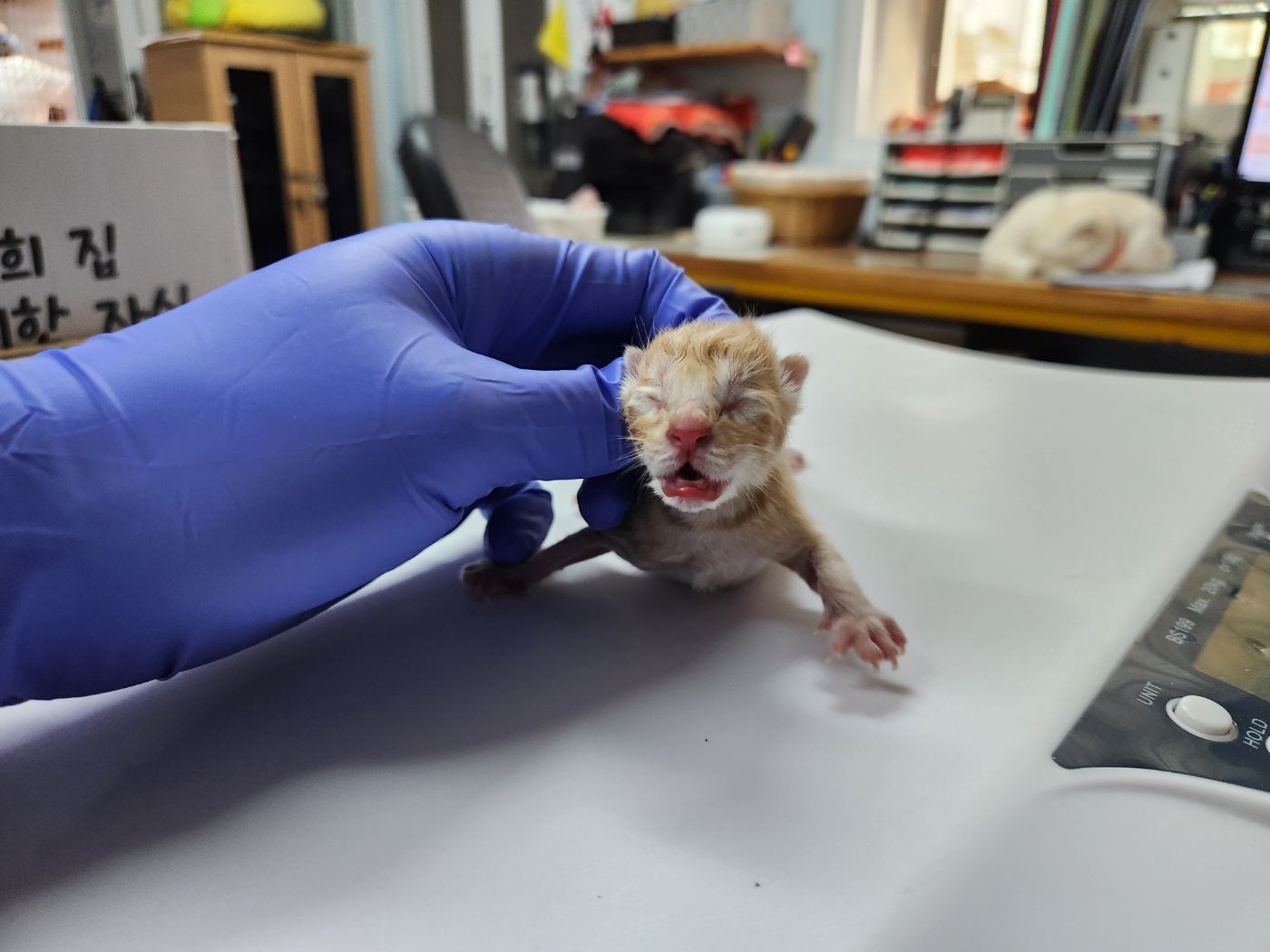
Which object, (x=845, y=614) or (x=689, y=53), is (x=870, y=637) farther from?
(x=689, y=53)

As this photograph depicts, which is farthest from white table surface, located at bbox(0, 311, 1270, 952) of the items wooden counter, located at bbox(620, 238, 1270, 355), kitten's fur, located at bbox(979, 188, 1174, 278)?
kitten's fur, located at bbox(979, 188, 1174, 278)

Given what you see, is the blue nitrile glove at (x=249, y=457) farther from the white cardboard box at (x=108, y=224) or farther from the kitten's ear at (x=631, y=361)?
the white cardboard box at (x=108, y=224)

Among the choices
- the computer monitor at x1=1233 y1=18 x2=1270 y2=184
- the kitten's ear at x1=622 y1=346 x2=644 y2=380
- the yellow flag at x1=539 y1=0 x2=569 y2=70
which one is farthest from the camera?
the yellow flag at x1=539 y1=0 x2=569 y2=70

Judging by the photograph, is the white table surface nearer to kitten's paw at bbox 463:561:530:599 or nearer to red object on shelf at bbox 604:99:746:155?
kitten's paw at bbox 463:561:530:599

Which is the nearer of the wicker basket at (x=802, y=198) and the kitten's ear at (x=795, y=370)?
the kitten's ear at (x=795, y=370)

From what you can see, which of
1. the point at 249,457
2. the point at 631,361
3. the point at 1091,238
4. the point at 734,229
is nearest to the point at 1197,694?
the point at 631,361

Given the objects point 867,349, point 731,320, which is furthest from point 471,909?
point 867,349

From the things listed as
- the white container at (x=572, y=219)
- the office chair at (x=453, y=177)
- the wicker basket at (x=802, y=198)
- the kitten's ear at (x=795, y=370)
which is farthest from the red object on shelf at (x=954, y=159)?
the kitten's ear at (x=795, y=370)
